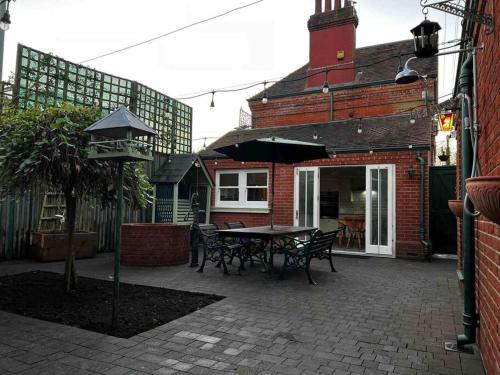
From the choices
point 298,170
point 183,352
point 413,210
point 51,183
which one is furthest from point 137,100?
point 183,352

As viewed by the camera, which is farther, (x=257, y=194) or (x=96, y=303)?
(x=257, y=194)

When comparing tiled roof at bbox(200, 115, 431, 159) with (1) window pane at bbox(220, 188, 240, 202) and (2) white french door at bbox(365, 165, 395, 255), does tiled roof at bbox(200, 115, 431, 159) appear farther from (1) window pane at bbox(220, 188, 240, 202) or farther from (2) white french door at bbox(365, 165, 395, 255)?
(1) window pane at bbox(220, 188, 240, 202)

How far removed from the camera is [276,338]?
11.9ft

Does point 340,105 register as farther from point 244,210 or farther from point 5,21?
point 5,21

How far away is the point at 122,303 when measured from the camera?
4762 millimetres

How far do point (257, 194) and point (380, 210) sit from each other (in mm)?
4064

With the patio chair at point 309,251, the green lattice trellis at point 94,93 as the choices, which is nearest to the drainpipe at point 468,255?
the patio chair at point 309,251

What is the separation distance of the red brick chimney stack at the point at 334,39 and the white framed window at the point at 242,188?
5770mm

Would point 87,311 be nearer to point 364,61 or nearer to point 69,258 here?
point 69,258

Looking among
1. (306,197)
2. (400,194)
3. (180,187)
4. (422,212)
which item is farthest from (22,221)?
(422,212)

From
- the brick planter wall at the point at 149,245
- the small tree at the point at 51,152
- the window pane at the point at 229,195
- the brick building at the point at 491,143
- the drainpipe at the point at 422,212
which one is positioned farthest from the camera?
the window pane at the point at 229,195

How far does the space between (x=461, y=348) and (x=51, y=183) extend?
5374 mm

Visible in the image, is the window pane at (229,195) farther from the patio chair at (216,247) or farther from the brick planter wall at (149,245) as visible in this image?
the brick planter wall at (149,245)

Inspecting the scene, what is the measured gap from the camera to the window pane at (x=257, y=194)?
1174 centimetres
